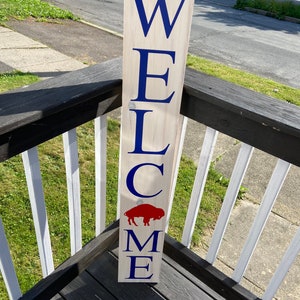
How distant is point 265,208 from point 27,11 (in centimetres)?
832

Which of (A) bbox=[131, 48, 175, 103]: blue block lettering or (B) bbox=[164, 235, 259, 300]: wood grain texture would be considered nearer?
(A) bbox=[131, 48, 175, 103]: blue block lettering

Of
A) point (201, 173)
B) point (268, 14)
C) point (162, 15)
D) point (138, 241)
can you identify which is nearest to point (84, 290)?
point (138, 241)

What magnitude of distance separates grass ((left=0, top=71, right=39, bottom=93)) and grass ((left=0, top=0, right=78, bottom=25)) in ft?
11.2

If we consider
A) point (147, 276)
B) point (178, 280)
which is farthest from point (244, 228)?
point (147, 276)

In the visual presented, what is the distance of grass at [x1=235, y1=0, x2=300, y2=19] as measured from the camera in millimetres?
13695

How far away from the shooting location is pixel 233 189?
1626mm

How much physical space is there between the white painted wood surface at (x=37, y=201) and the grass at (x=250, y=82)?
175 inches

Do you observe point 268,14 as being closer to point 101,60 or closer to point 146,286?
point 101,60

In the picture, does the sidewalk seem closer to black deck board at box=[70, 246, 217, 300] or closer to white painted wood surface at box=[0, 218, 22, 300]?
black deck board at box=[70, 246, 217, 300]

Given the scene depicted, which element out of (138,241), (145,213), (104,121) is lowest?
(138,241)

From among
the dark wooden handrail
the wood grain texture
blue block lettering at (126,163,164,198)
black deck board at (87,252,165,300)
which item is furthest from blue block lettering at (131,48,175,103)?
black deck board at (87,252,165,300)

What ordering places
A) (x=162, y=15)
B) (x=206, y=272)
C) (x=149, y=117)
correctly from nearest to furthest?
(x=162, y=15) < (x=149, y=117) < (x=206, y=272)

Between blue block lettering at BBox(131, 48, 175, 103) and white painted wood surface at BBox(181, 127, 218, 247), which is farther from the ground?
blue block lettering at BBox(131, 48, 175, 103)

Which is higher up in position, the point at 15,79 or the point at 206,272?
the point at 206,272
